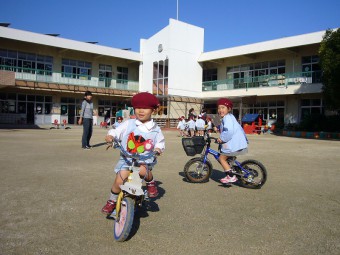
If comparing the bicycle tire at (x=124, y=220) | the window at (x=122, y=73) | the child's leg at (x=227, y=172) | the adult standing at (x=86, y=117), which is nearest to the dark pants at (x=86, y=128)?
the adult standing at (x=86, y=117)

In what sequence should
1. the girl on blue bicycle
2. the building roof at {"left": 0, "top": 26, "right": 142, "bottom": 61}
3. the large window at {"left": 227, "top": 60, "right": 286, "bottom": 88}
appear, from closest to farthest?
the girl on blue bicycle < the building roof at {"left": 0, "top": 26, "right": 142, "bottom": 61} < the large window at {"left": 227, "top": 60, "right": 286, "bottom": 88}

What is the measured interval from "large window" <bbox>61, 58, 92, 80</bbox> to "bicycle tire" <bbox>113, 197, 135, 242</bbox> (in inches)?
1078

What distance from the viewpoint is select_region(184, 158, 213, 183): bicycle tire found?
5.22 m

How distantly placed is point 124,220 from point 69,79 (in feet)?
89.7

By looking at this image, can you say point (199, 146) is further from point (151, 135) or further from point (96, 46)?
point (96, 46)

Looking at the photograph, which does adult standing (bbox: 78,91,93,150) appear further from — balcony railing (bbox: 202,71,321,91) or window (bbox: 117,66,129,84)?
window (bbox: 117,66,129,84)

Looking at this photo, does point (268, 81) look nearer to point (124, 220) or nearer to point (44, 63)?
point (44, 63)

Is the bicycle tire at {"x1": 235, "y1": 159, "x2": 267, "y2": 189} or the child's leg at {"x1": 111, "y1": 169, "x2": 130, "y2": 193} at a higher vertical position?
the child's leg at {"x1": 111, "y1": 169, "x2": 130, "y2": 193}

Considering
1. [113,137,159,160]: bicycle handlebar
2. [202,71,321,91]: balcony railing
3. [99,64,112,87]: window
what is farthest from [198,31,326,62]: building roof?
[113,137,159,160]: bicycle handlebar

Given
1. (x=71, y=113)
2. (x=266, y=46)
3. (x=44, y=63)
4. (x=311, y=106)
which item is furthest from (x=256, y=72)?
(x=44, y=63)

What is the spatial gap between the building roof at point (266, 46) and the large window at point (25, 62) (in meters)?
14.8

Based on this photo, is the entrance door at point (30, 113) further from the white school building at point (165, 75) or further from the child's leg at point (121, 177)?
the child's leg at point (121, 177)

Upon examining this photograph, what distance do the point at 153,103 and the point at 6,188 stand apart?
2685 millimetres

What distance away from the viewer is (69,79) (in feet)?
92.0
